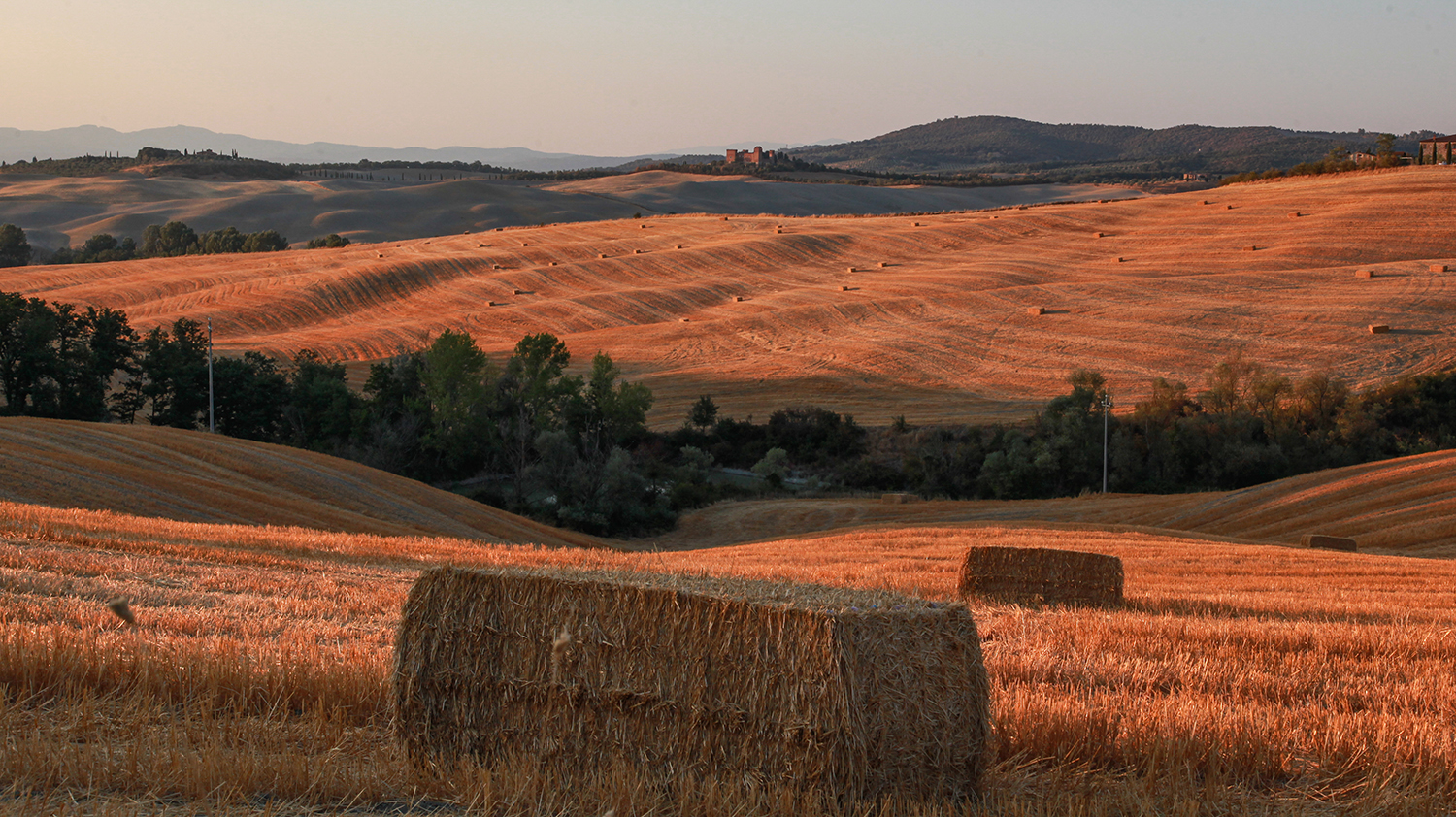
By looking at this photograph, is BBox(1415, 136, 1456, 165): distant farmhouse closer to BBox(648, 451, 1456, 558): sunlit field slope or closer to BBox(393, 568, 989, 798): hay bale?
BBox(648, 451, 1456, 558): sunlit field slope

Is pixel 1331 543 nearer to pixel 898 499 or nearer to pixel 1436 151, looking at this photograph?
pixel 898 499

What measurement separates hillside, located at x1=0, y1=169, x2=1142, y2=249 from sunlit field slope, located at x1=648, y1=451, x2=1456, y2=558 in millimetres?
98112

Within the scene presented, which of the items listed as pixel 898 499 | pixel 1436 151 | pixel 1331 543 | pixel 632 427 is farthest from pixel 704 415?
pixel 1436 151

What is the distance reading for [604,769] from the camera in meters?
4.60

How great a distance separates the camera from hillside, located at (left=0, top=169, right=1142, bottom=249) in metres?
138

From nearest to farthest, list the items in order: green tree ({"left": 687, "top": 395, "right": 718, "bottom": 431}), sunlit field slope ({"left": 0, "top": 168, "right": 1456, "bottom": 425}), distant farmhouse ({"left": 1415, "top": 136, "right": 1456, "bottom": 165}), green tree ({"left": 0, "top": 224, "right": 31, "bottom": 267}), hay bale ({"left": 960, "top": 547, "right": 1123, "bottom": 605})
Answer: hay bale ({"left": 960, "top": 547, "right": 1123, "bottom": 605}), green tree ({"left": 687, "top": 395, "right": 718, "bottom": 431}), sunlit field slope ({"left": 0, "top": 168, "right": 1456, "bottom": 425}), distant farmhouse ({"left": 1415, "top": 136, "right": 1456, "bottom": 165}), green tree ({"left": 0, "top": 224, "right": 31, "bottom": 267})

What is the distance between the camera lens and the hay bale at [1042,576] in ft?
42.5

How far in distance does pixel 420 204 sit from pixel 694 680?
15547cm

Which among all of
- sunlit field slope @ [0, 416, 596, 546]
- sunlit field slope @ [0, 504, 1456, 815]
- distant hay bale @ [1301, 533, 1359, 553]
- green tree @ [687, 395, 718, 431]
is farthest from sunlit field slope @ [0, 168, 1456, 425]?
sunlit field slope @ [0, 504, 1456, 815]

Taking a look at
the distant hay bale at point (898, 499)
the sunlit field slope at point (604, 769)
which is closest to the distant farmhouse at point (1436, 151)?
the distant hay bale at point (898, 499)

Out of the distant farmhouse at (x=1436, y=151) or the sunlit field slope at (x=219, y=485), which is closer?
the sunlit field slope at (x=219, y=485)

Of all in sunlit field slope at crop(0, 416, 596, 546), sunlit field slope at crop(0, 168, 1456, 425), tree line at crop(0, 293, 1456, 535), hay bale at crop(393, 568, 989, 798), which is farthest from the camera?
sunlit field slope at crop(0, 168, 1456, 425)

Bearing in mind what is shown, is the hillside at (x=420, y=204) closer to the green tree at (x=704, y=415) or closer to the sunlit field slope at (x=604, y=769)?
the green tree at (x=704, y=415)

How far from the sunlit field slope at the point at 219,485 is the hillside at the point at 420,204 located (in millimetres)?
105545
